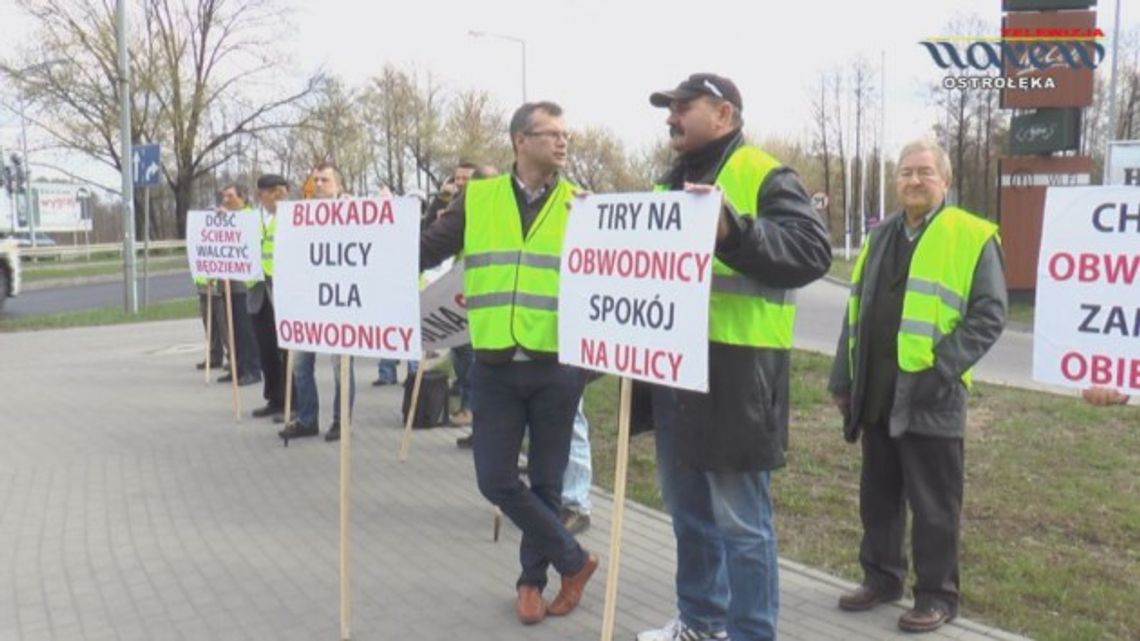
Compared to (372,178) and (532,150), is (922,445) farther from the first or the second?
(372,178)

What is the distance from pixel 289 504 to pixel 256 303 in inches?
115

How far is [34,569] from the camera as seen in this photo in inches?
200

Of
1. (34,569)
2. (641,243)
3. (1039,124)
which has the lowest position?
(34,569)

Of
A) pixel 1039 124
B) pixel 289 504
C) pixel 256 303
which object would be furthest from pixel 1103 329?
pixel 1039 124

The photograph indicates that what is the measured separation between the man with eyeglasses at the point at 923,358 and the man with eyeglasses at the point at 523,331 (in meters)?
1.30

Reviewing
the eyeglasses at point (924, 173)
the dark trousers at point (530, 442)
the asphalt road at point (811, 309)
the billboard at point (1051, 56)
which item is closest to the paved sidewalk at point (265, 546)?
the dark trousers at point (530, 442)

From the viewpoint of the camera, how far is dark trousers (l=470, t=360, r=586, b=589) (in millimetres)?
4172

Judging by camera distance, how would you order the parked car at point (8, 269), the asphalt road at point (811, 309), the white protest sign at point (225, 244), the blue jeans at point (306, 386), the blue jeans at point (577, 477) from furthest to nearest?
the parked car at point (8, 269), the asphalt road at point (811, 309), the white protest sign at point (225, 244), the blue jeans at point (306, 386), the blue jeans at point (577, 477)

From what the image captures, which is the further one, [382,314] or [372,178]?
[372,178]

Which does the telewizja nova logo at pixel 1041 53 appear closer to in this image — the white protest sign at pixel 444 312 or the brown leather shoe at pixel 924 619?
the white protest sign at pixel 444 312

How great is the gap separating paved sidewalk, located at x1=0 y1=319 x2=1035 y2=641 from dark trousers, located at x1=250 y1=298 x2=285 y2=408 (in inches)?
15.1

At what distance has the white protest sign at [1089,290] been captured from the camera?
337 cm

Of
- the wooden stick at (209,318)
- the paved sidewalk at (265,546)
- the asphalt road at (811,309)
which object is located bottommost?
the paved sidewalk at (265,546)

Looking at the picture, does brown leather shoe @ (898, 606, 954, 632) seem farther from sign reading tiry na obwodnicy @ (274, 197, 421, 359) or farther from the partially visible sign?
the partially visible sign
